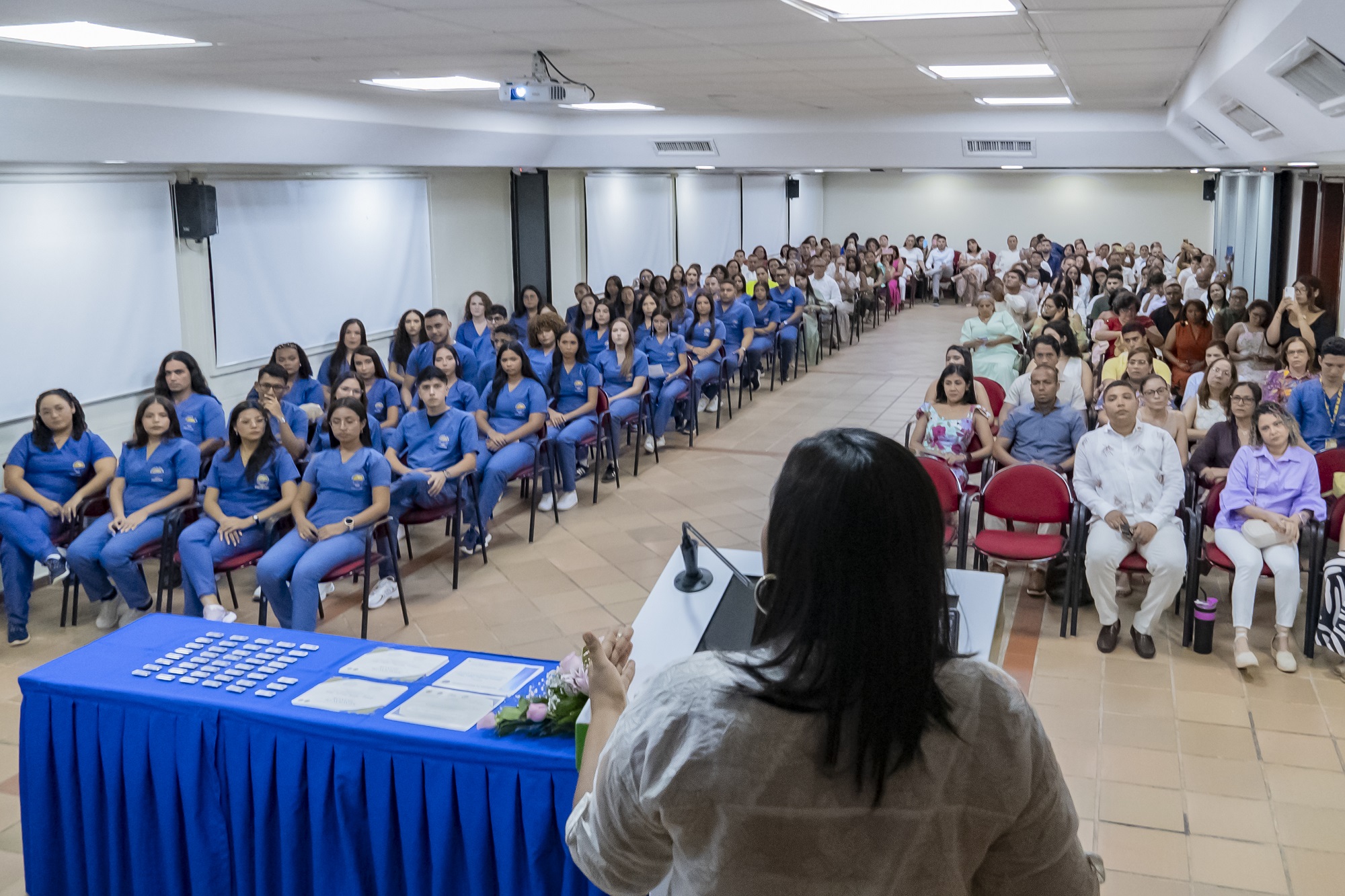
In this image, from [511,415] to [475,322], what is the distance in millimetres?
3510

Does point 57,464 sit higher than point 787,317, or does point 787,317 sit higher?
point 787,317

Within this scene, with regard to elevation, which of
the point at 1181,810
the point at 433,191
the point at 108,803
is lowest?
the point at 1181,810

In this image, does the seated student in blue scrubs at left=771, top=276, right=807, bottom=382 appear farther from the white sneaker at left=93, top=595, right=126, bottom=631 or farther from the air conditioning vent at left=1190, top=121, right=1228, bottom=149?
the white sneaker at left=93, top=595, right=126, bottom=631

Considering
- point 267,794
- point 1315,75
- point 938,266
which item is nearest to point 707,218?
point 938,266

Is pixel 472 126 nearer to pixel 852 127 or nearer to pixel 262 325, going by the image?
pixel 262 325

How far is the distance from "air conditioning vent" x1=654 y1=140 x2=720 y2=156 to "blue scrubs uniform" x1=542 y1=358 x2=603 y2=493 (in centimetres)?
441

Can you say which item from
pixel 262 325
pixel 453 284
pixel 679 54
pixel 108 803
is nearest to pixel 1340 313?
pixel 679 54

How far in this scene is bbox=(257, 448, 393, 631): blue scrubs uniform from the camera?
538 centimetres

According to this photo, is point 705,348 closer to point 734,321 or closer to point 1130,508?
point 734,321

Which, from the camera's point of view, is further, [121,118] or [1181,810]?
[121,118]

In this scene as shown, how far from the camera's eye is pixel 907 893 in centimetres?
122

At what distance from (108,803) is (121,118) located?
4887 millimetres

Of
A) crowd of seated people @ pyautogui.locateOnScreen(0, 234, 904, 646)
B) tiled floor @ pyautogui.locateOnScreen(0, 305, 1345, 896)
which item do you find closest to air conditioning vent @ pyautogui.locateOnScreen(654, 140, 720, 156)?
crowd of seated people @ pyautogui.locateOnScreen(0, 234, 904, 646)

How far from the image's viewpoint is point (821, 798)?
3.90 ft
